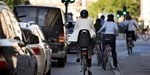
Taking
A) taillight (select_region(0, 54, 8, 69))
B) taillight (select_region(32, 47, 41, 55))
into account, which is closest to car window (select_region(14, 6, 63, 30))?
taillight (select_region(32, 47, 41, 55))

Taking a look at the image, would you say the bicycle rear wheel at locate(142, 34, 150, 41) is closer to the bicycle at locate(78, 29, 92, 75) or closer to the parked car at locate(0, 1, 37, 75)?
the bicycle at locate(78, 29, 92, 75)

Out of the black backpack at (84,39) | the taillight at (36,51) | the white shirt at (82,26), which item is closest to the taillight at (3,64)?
the taillight at (36,51)

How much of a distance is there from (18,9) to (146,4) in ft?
318

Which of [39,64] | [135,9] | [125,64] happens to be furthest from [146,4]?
[39,64]

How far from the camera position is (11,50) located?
8.41 meters

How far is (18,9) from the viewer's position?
21.2m

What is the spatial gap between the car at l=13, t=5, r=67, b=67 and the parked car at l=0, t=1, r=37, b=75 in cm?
1004

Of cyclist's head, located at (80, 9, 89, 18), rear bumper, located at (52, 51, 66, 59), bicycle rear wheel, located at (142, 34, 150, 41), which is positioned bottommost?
bicycle rear wheel, located at (142, 34, 150, 41)

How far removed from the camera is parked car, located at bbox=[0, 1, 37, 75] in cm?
812

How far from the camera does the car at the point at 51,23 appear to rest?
67.7 feet

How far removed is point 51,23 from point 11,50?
12.5 meters

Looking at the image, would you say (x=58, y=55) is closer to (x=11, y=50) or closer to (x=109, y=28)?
(x=109, y=28)

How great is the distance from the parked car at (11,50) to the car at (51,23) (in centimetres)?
1004

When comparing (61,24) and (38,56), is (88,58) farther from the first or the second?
(61,24)
